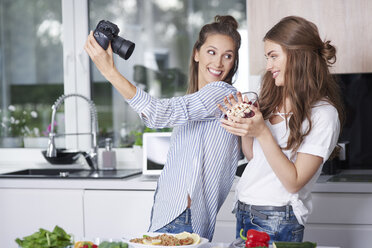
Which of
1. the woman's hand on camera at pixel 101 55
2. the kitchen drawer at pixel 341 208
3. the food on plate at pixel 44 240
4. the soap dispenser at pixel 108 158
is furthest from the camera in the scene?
the soap dispenser at pixel 108 158

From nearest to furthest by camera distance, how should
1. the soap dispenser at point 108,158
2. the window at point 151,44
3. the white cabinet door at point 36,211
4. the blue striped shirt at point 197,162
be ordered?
the blue striped shirt at point 197,162
the white cabinet door at point 36,211
the soap dispenser at point 108,158
the window at point 151,44

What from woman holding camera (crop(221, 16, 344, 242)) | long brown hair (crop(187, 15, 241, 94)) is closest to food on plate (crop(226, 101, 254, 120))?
woman holding camera (crop(221, 16, 344, 242))

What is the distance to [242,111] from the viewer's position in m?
1.64

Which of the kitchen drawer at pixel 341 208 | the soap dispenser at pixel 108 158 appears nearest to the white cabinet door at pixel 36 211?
the soap dispenser at pixel 108 158

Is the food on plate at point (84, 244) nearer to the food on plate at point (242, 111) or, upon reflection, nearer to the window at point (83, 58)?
the food on plate at point (242, 111)

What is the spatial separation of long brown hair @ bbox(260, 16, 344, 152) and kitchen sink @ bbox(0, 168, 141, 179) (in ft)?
4.10

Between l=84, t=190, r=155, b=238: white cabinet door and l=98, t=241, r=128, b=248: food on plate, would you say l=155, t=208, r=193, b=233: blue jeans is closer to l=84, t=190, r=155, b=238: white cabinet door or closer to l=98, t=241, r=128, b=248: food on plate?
l=98, t=241, r=128, b=248: food on plate

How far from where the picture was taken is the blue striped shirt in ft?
5.65

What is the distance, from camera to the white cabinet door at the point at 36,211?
2736 mm

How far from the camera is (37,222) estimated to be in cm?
280

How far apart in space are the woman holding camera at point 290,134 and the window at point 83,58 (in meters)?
1.40

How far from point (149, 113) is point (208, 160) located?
0.27 meters

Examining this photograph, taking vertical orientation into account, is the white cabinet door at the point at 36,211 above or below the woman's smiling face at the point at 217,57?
below

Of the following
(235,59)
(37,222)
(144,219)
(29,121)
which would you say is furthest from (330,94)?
(29,121)
